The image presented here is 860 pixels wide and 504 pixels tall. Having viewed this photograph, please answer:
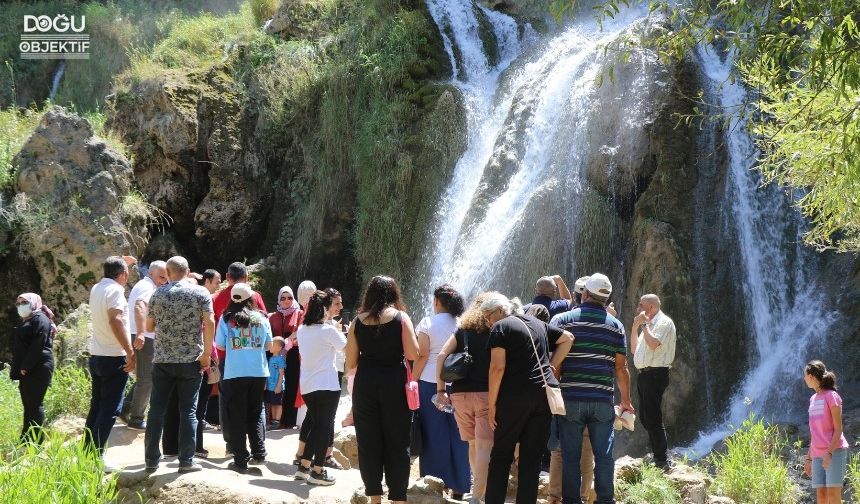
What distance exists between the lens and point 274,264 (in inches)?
687

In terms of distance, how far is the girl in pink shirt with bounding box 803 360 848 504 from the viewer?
831 cm

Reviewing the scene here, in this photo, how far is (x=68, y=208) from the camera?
612 inches

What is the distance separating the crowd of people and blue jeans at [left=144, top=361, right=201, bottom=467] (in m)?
0.01

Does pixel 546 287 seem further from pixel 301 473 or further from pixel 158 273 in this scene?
pixel 158 273

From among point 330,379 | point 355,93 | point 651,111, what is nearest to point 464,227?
point 651,111

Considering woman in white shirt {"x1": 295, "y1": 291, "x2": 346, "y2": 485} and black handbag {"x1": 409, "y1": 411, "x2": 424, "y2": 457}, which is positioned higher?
woman in white shirt {"x1": 295, "y1": 291, "x2": 346, "y2": 485}

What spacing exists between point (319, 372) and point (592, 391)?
2.32 meters

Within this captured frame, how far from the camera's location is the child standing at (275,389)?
1048cm

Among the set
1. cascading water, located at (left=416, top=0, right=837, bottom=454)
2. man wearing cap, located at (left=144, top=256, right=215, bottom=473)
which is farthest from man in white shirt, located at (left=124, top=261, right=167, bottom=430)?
cascading water, located at (left=416, top=0, right=837, bottom=454)

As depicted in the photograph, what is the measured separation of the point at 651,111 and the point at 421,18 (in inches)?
257

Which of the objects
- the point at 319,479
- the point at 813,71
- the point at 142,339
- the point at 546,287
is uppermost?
the point at 813,71

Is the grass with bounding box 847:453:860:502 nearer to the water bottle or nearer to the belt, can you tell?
the belt

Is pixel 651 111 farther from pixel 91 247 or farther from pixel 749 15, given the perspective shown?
pixel 91 247

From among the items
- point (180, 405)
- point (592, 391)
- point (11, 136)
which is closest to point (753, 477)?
point (592, 391)
